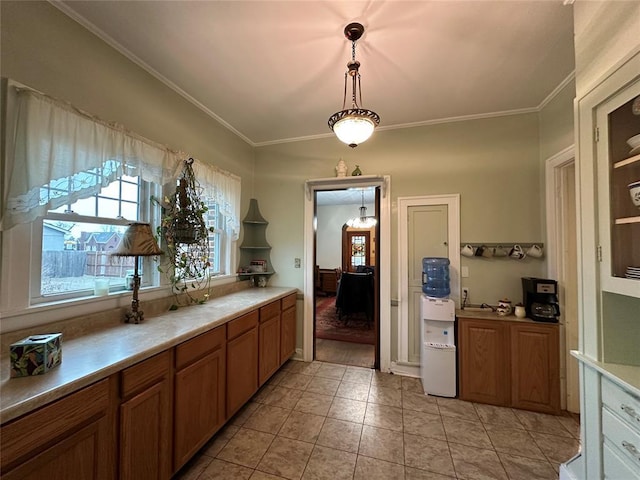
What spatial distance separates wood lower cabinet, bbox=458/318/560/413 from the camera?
224cm

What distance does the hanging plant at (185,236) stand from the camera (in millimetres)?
2152

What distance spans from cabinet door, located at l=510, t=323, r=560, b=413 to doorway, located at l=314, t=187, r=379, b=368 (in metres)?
1.31

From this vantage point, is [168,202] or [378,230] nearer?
[168,202]

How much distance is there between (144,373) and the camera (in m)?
1.30

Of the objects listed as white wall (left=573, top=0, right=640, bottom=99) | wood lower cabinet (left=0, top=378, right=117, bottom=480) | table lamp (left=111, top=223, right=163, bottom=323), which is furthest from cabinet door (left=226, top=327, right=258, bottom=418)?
white wall (left=573, top=0, right=640, bottom=99)

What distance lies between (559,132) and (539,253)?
43.1 inches

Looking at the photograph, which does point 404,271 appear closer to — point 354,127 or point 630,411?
point 354,127

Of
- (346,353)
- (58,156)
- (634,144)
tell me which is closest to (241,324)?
(58,156)

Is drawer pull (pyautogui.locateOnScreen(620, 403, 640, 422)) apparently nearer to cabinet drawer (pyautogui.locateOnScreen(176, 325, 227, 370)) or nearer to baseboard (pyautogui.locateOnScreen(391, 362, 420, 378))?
baseboard (pyautogui.locateOnScreen(391, 362, 420, 378))

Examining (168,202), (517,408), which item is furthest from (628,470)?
(168,202)

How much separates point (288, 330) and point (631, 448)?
259cm

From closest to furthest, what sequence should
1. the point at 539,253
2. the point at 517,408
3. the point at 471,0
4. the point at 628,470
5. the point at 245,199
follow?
1. the point at 628,470
2. the point at 471,0
3. the point at 517,408
4. the point at 539,253
5. the point at 245,199

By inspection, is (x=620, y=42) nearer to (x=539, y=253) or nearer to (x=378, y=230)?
(x=539, y=253)

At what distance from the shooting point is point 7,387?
945 millimetres
